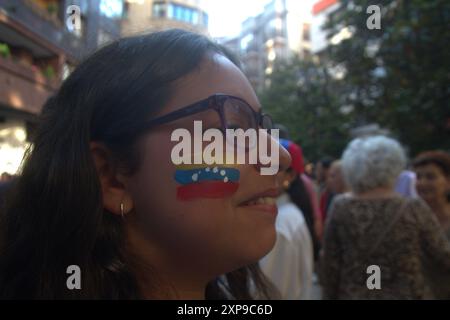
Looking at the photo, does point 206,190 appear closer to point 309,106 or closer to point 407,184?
point 407,184

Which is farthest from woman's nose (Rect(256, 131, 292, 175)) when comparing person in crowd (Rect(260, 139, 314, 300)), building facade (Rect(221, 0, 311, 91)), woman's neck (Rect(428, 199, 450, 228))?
building facade (Rect(221, 0, 311, 91))

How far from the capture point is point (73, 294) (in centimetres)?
101

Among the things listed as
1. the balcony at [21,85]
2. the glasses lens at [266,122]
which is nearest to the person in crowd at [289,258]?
the glasses lens at [266,122]

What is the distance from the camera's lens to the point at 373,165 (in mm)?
2910

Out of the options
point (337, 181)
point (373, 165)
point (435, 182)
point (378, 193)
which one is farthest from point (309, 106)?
point (378, 193)

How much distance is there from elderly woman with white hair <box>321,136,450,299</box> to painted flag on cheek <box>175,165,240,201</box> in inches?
63.9

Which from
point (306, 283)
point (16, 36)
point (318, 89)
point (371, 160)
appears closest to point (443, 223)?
point (371, 160)

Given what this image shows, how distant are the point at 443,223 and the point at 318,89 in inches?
712

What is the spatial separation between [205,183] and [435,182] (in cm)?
305

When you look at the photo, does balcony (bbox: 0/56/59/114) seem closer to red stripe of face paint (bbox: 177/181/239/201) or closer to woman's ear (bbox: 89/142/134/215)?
woman's ear (bbox: 89/142/134/215)

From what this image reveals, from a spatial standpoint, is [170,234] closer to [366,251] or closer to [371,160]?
[366,251]

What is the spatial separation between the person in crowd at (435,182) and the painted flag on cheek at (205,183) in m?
2.87

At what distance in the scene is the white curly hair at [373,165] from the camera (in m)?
2.86

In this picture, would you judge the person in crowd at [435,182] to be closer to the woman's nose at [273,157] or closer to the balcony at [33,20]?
the woman's nose at [273,157]
